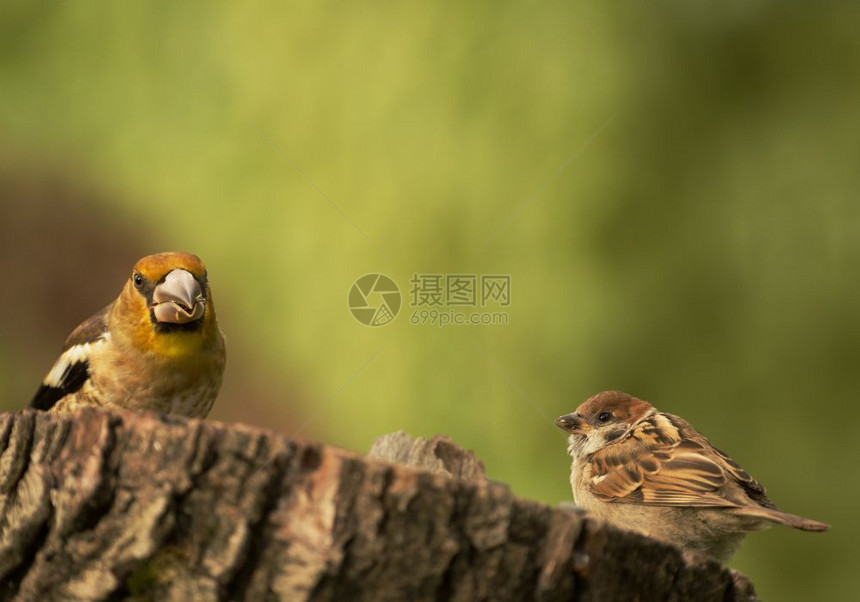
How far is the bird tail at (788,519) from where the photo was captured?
3.22 metres

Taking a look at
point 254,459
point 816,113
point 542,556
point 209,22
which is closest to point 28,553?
point 254,459

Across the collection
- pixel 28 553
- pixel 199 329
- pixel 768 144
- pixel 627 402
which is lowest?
pixel 28 553

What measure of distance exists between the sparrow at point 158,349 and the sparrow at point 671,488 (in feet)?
5.60

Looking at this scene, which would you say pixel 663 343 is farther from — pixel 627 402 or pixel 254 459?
pixel 254 459

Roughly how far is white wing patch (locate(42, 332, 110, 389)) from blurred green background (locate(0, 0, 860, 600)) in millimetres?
2222

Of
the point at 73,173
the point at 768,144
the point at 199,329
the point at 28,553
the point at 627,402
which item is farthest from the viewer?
the point at 73,173

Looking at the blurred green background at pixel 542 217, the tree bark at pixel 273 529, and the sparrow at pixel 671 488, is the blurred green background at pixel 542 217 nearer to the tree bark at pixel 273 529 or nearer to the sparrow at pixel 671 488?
the sparrow at pixel 671 488

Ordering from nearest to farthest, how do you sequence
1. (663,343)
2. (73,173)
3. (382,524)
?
(382,524) → (663,343) → (73,173)

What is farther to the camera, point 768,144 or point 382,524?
point 768,144

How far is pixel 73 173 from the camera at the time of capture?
285 inches

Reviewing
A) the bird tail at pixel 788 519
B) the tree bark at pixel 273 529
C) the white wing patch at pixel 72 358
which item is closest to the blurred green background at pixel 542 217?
the bird tail at pixel 788 519

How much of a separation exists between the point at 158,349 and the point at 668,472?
2064 mm

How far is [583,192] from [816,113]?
1.69m

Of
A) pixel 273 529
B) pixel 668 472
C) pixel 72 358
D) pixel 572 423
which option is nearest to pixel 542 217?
pixel 572 423
